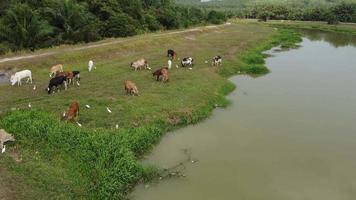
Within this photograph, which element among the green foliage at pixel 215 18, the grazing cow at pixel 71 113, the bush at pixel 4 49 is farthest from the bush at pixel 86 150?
the green foliage at pixel 215 18

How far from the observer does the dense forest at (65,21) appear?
32.5m

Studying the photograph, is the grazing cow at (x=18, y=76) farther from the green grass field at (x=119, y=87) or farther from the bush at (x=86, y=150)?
the bush at (x=86, y=150)

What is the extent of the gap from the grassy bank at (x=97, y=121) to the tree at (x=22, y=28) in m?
4.26

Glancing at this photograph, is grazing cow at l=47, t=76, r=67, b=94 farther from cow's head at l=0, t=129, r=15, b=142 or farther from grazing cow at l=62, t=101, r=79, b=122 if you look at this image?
cow's head at l=0, t=129, r=15, b=142

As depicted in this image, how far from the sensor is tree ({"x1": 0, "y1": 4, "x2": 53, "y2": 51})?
105 ft

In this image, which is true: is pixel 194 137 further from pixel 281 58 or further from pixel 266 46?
pixel 266 46

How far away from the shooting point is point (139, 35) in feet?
151

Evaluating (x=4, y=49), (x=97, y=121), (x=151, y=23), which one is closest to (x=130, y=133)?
(x=97, y=121)

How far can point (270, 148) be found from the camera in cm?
1731

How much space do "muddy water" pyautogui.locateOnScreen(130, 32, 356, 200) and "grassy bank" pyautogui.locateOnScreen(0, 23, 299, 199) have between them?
0.89 m

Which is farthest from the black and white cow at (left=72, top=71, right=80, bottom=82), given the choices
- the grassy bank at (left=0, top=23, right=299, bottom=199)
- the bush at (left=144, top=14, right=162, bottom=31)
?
the bush at (left=144, top=14, right=162, bottom=31)

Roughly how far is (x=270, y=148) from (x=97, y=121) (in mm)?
7713

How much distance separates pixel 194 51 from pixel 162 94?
17708mm

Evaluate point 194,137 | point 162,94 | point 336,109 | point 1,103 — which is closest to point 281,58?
point 336,109
